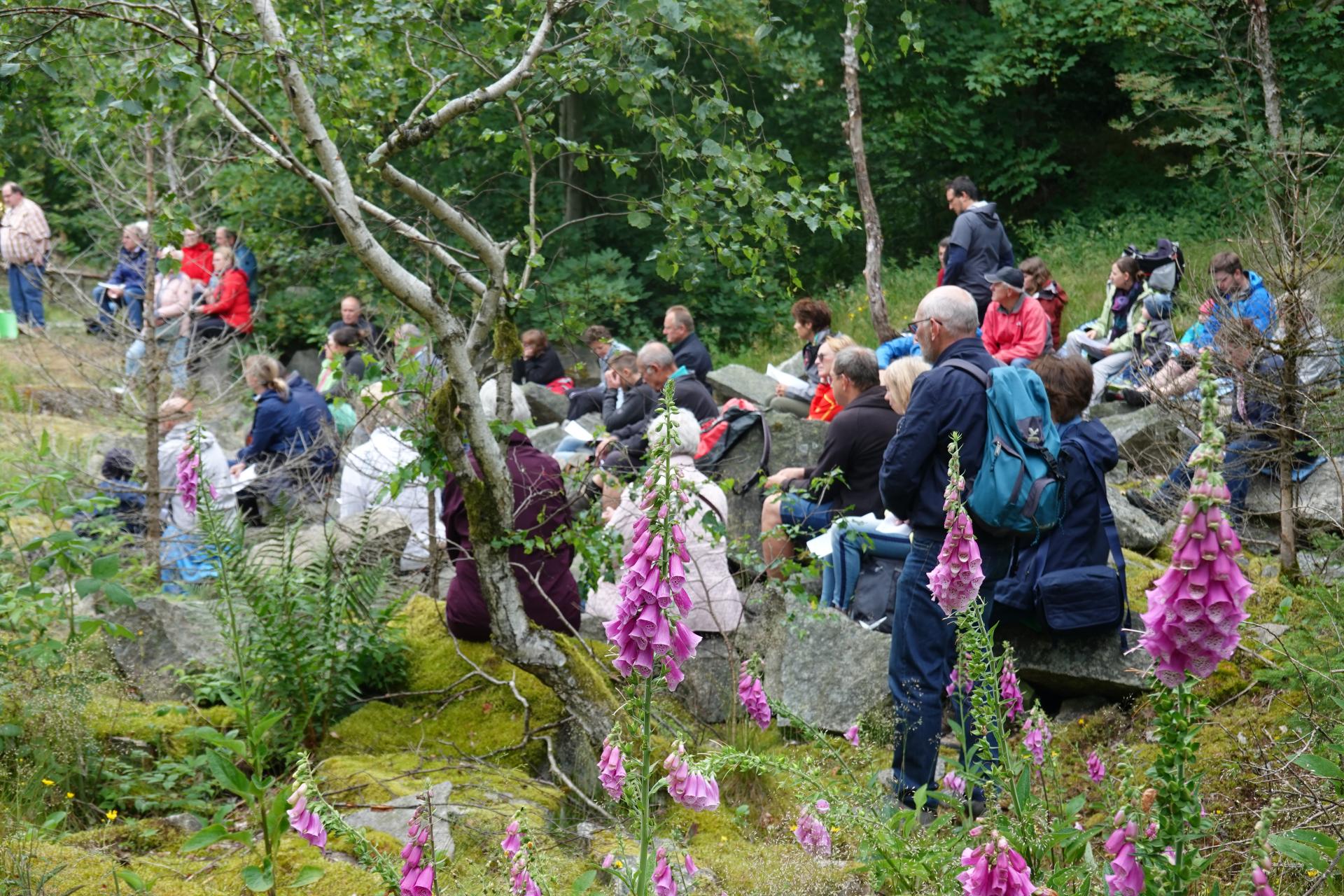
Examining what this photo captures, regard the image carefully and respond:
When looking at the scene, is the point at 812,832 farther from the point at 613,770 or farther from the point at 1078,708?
the point at 1078,708

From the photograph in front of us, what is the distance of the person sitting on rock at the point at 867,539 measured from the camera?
566cm

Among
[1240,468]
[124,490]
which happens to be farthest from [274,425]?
[1240,468]

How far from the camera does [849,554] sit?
630 cm

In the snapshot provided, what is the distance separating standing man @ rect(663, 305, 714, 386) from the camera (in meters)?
9.43

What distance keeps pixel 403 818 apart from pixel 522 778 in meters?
0.72

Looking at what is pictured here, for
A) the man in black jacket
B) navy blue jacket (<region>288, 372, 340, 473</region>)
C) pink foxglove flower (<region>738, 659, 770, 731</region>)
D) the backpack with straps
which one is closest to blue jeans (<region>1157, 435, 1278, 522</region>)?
the man in black jacket

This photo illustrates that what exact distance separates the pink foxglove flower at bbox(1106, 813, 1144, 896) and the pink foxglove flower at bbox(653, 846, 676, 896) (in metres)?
0.89

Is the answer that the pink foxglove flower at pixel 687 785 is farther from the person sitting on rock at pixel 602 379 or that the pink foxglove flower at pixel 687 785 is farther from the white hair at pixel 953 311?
the person sitting on rock at pixel 602 379

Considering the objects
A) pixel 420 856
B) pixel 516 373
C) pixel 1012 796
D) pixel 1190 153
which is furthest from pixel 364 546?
pixel 1190 153

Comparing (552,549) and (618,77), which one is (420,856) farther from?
(618,77)

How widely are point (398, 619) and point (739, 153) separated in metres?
2.90

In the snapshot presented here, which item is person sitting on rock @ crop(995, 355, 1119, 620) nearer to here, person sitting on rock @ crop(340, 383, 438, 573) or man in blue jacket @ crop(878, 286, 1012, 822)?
man in blue jacket @ crop(878, 286, 1012, 822)

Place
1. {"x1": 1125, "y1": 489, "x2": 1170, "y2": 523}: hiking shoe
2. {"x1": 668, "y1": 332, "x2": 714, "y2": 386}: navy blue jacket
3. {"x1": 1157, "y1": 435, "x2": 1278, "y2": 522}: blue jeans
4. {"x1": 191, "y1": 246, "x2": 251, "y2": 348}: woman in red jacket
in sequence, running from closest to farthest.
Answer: {"x1": 1157, "y1": 435, "x2": 1278, "y2": 522}: blue jeans → {"x1": 1125, "y1": 489, "x2": 1170, "y2": 523}: hiking shoe → {"x1": 668, "y1": 332, "x2": 714, "y2": 386}: navy blue jacket → {"x1": 191, "y1": 246, "x2": 251, "y2": 348}: woman in red jacket

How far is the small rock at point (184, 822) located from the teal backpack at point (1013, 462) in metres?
3.29
